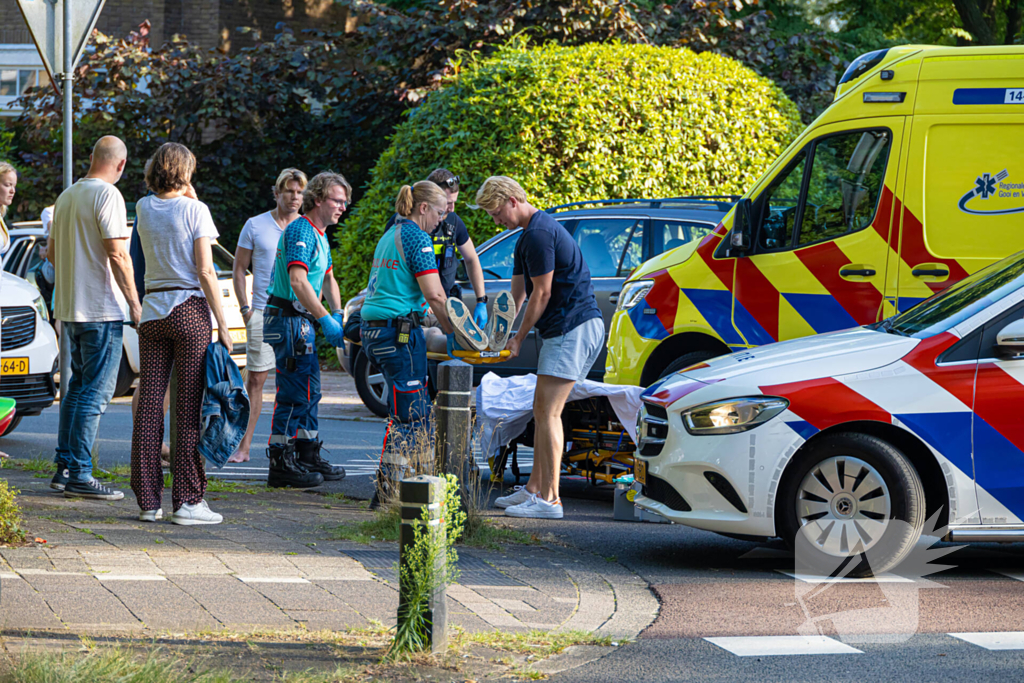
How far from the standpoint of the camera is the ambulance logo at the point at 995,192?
24.7 ft

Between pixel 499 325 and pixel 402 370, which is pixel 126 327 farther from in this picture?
pixel 499 325

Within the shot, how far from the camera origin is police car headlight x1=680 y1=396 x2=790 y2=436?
5.82m

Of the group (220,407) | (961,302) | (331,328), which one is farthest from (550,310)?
(961,302)

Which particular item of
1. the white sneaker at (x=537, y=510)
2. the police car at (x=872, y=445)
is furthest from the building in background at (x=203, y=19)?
the police car at (x=872, y=445)

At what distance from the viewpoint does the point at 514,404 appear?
25.6ft

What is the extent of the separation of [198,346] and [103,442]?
3.79 m

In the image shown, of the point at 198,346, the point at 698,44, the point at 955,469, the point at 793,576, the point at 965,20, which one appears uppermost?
the point at 965,20

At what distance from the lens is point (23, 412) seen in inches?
374

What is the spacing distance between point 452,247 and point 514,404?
5.08 feet

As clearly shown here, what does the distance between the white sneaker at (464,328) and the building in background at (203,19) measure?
1552 cm

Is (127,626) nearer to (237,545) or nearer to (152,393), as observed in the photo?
(237,545)

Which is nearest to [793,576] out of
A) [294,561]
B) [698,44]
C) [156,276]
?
[294,561]

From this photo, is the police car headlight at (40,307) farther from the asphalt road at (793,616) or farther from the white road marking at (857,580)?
the white road marking at (857,580)

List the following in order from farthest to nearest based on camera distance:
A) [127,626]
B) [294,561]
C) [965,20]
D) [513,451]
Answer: [965,20]
[513,451]
[294,561]
[127,626]
